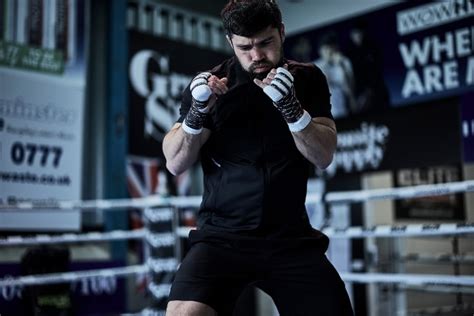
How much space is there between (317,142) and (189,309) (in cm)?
59

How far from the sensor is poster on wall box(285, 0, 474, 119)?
467 cm

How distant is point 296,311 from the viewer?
185 centimetres

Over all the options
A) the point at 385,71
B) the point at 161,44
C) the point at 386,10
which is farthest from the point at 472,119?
the point at 161,44

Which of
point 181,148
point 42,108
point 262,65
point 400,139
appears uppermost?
point 42,108

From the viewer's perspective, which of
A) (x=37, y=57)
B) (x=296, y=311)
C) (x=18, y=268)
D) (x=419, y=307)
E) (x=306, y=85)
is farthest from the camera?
(x=419, y=307)

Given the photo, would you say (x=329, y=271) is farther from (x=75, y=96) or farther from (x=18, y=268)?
(x=75, y=96)

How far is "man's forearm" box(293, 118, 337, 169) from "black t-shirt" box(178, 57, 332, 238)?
78 millimetres

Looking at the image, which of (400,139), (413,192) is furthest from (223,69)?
(400,139)

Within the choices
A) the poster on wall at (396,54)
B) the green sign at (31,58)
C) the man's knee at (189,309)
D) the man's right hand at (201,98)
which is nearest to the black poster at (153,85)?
the green sign at (31,58)

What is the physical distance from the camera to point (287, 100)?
179 centimetres

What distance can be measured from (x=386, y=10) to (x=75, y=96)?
260cm

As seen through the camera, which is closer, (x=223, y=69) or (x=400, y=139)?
(x=223, y=69)

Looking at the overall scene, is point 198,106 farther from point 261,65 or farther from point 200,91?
point 261,65

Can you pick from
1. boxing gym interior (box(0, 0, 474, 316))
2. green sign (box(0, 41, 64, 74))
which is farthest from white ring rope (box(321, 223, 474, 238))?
green sign (box(0, 41, 64, 74))
